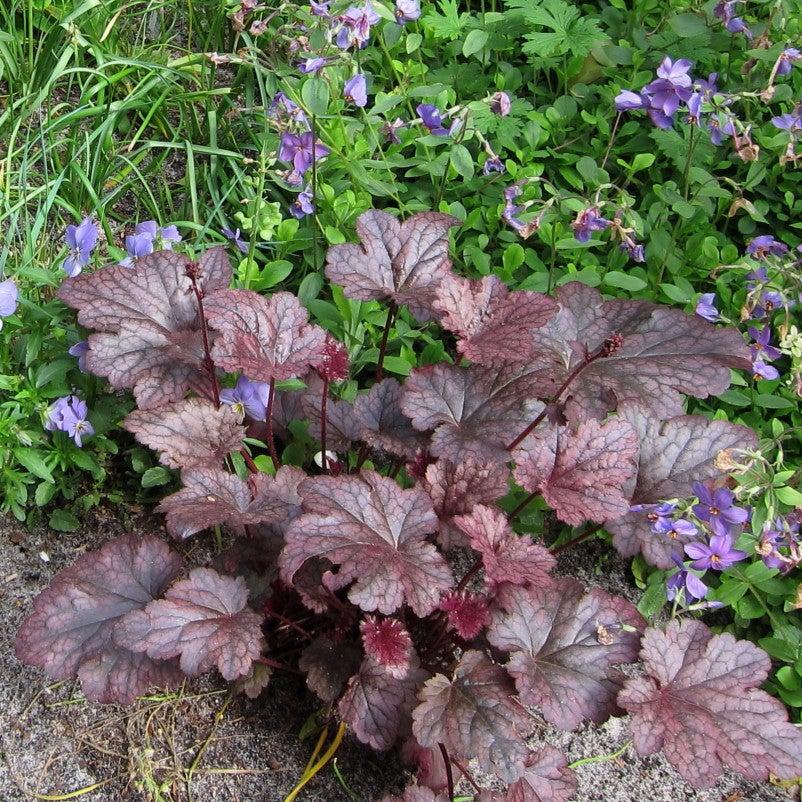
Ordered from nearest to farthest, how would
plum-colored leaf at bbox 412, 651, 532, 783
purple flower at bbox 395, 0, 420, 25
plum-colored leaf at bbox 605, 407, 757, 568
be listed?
plum-colored leaf at bbox 412, 651, 532, 783 → plum-colored leaf at bbox 605, 407, 757, 568 → purple flower at bbox 395, 0, 420, 25

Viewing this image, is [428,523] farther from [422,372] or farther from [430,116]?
[430,116]

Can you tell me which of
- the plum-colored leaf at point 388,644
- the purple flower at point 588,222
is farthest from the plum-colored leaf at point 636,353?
the plum-colored leaf at point 388,644

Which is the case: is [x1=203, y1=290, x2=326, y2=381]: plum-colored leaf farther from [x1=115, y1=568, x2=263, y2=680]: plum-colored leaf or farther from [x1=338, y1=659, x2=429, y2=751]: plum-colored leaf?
[x1=338, y1=659, x2=429, y2=751]: plum-colored leaf

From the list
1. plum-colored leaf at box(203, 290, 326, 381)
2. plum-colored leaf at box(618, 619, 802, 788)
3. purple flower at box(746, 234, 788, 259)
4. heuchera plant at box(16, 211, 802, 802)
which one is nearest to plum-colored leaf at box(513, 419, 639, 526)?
heuchera plant at box(16, 211, 802, 802)

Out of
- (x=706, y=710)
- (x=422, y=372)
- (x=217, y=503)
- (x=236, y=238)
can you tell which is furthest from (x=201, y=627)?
(x=236, y=238)

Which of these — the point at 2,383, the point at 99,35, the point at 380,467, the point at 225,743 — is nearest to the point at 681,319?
the point at 380,467

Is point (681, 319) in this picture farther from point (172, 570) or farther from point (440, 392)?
point (172, 570)
